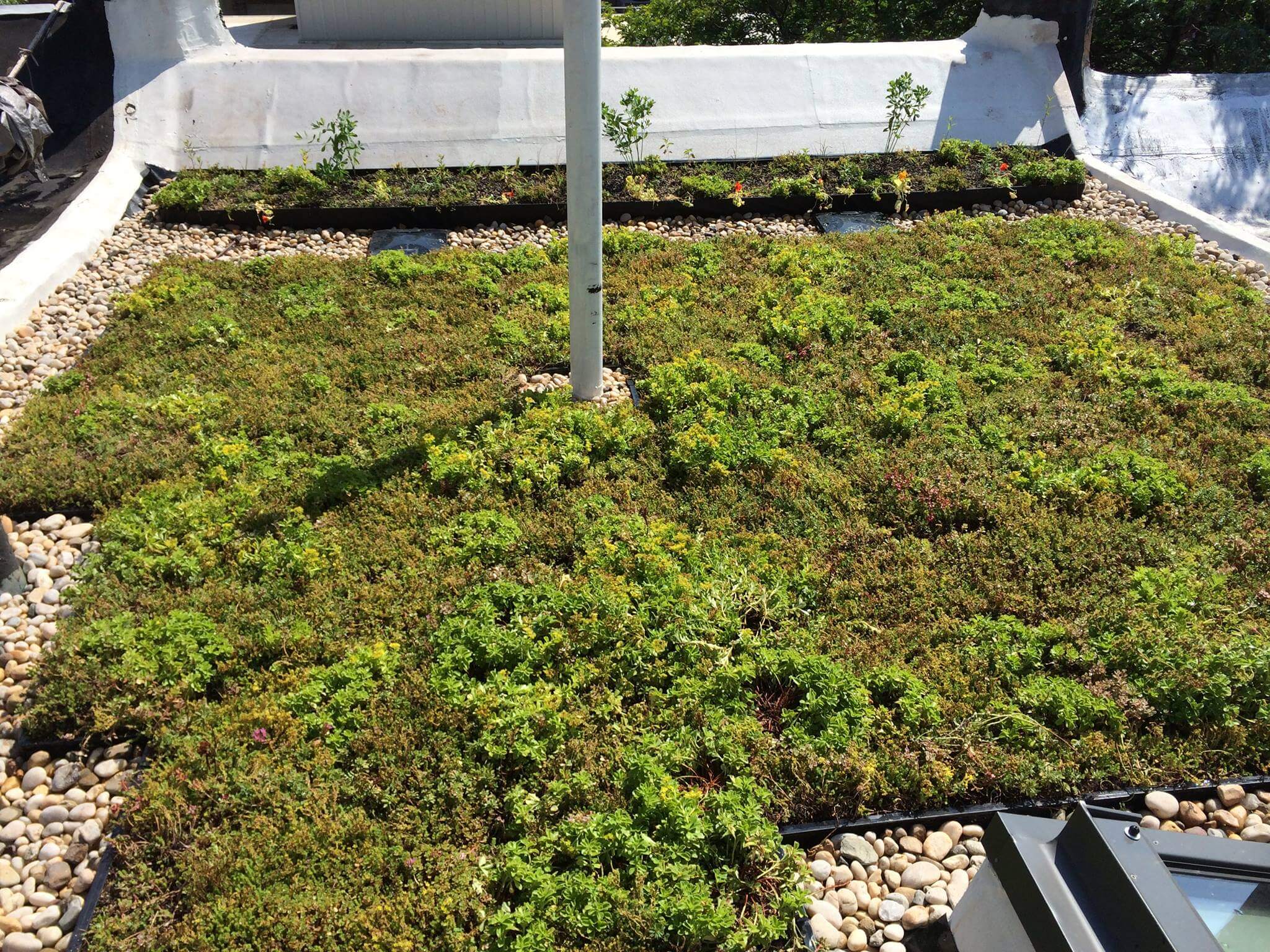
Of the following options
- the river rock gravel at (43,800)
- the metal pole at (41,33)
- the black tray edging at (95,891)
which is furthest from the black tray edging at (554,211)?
the black tray edging at (95,891)

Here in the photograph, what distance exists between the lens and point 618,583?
4730mm

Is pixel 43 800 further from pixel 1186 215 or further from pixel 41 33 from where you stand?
pixel 1186 215

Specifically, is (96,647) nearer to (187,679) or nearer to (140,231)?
(187,679)

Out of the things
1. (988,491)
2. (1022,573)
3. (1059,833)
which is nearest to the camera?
(1059,833)

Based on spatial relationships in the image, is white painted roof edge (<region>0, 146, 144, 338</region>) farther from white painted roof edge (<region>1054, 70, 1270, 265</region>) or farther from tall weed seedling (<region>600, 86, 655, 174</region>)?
white painted roof edge (<region>1054, 70, 1270, 265</region>)

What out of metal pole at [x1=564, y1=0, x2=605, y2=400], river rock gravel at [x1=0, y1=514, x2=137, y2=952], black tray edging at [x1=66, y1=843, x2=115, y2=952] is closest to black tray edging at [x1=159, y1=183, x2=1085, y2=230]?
metal pole at [x1=564, y1=0, x2=605, y2=400]

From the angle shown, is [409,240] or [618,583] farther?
[409,240]

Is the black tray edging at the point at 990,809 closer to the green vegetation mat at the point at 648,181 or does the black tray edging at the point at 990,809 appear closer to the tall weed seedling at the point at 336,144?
the green vegetation mat at the point at 648,181

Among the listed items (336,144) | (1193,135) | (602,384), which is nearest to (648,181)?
(336,144)

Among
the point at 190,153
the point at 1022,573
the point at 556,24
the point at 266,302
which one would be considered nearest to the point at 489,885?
the point at 1022,573

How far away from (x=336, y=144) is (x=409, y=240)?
57.9 inches

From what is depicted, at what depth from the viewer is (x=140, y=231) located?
8.21 m

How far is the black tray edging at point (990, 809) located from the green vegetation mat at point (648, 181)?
6.57 m

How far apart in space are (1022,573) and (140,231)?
8.22m
